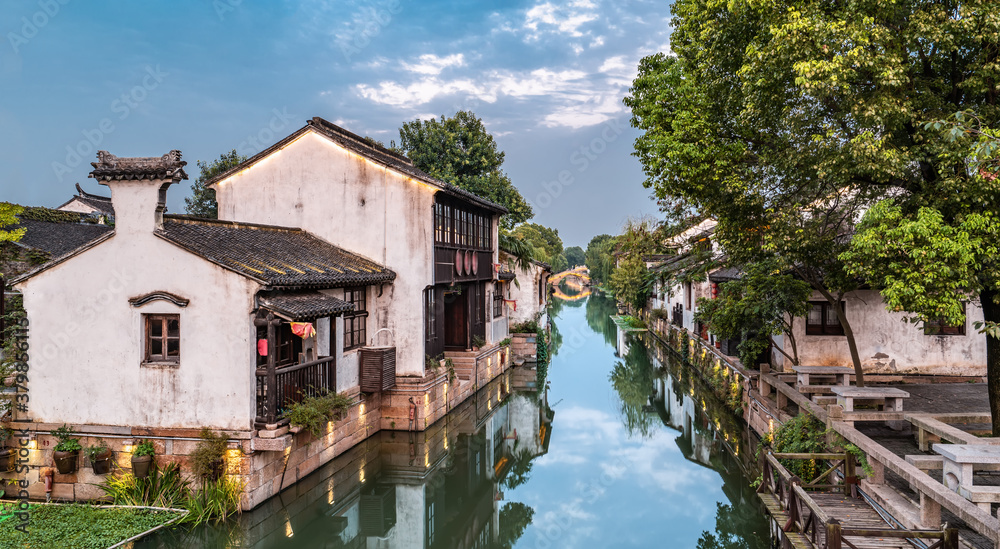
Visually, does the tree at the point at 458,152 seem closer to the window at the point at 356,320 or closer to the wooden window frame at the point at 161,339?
the window at the point at 356,320

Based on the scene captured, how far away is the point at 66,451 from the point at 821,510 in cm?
1231

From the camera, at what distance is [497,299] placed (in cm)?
2736

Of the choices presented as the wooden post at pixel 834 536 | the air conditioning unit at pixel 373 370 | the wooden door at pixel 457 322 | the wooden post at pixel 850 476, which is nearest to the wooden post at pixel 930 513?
the wooden post at pixel 834 536

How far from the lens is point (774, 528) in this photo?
34.4 ft

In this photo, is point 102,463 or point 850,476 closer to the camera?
point 850,476

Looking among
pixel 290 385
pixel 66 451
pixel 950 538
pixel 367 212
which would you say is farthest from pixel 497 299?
pixel 950 538

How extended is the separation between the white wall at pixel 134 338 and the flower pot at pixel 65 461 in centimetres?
67

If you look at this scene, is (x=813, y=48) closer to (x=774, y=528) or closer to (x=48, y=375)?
(x=774, y=528)

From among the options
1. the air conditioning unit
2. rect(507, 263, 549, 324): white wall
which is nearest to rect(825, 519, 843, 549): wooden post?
the air conditioning unit

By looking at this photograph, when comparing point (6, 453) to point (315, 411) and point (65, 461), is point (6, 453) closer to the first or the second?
point (65, 461)

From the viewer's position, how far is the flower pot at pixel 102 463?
430 inches

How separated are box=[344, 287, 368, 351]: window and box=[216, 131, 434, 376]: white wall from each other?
1.25ft

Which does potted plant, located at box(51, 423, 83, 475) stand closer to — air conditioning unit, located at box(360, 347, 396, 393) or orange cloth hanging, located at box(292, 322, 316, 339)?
orange cloth hanging, located at box(292, 322, 316, 339)

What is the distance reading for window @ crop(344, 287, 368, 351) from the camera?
1581 centimetres
